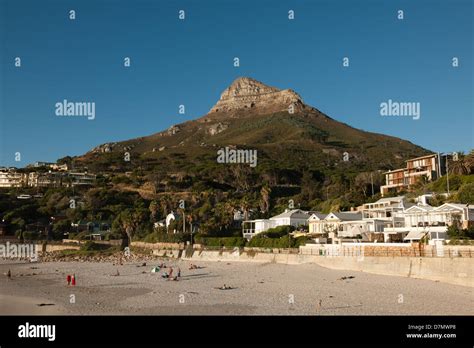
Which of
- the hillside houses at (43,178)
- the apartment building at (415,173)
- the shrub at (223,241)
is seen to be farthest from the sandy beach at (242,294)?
the hillside houses at (43,178)

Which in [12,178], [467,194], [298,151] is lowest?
[467,194]

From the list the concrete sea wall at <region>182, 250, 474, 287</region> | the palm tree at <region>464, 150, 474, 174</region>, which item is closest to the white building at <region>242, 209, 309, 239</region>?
the concrete sea wall at <region>182, 250, 474, 287</region>

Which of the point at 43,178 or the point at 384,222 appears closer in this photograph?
the point at 384,222

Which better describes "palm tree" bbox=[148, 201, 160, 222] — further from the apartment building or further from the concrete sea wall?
the apartment building

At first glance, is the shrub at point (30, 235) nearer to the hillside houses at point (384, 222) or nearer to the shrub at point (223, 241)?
the shrub at point (223, 241)

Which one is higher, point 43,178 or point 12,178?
point 12,178

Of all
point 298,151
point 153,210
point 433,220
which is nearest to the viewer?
point 433,220

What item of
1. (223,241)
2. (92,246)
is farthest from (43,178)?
(223,241)

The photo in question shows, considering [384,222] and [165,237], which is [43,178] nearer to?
[165,237]

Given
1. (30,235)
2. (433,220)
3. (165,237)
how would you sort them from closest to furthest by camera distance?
(433,220) → (165,237) → (30,235)
